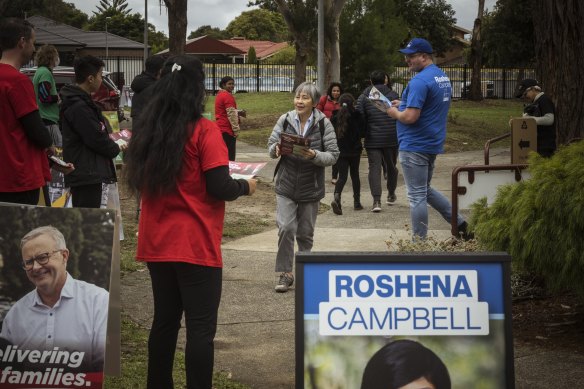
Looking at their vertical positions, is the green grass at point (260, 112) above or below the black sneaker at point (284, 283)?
above

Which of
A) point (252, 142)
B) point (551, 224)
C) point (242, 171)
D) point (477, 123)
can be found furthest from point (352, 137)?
point (477, 123)

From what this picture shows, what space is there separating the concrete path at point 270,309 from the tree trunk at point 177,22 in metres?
5.26

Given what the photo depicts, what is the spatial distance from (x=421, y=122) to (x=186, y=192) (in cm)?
436

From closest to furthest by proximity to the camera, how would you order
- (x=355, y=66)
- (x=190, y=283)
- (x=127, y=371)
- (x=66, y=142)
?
(x=190, y=283) → (x=127, y=371) → (x=66, y=142) → (x=355, y=66)

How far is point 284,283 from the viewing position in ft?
28.5

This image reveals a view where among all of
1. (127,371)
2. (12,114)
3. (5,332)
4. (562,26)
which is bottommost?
(127,371)

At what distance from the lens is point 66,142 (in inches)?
324

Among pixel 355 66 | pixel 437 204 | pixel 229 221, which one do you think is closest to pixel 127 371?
pixel 437 204

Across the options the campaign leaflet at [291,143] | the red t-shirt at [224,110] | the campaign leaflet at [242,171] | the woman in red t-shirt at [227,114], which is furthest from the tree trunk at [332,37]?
the campaign leaflet at [242,171]

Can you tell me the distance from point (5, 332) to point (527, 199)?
3425mm

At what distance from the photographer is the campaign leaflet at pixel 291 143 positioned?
8273 mm

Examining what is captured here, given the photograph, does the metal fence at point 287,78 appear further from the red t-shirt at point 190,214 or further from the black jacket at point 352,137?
the red t-shirt at point 190,214

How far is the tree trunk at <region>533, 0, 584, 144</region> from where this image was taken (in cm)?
862

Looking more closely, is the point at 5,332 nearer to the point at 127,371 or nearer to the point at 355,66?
the point at 127,371
